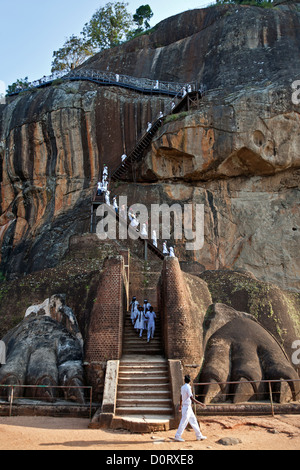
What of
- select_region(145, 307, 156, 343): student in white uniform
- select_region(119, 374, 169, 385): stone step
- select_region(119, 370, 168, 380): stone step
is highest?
select_region(145, 307, 156, 343): student in white uniform

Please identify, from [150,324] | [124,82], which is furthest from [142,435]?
[124,82]

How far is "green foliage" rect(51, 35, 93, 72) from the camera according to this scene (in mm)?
43281

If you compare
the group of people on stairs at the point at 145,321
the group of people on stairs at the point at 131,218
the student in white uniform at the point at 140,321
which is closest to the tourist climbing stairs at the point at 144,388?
the group of people on stairs at the point at 145,321

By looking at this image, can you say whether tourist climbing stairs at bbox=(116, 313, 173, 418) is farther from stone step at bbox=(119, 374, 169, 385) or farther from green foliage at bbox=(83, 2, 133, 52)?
green foliage at bbox=(83, 2, 133, 52)

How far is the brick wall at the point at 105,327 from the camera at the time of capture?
36.4 ft

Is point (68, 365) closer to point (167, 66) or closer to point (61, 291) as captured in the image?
point (61, 291)

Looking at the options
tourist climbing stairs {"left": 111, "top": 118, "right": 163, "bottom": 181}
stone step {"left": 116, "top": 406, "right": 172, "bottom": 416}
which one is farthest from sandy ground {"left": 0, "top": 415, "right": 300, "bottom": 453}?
tourist climbing stairs {"left": 111, "top": 118, "right": 163, "bottom": 181}

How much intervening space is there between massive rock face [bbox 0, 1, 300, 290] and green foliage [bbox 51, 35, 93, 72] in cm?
1261

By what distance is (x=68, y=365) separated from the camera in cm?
1178

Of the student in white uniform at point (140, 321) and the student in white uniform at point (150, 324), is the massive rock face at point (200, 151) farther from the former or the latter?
the student in white uniform at point (150, 324)

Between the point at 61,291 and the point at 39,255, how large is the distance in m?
→ 10.6

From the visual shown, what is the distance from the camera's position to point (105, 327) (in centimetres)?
1161

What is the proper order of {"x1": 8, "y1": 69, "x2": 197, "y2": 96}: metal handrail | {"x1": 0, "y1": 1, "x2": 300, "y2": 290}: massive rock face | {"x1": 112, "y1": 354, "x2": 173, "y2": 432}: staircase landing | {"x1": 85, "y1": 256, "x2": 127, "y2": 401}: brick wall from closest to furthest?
1. {"x1": 112, "y1": 354, "x2": 173, "y2": 432}: staircase landing
2. {"x1": 85, "y1": 256, "x2": 127, "y2": 401}: brick wall
3. {"x1": 0, "y1": 1, "x2": 300, "y2": 290}: massive rock face
4. {"x1": 8, "y1": 69, "x2": 197, "y2": 96}: metal handrail

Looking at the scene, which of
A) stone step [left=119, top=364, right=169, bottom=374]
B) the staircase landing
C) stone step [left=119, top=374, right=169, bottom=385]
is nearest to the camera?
the staircase landing
